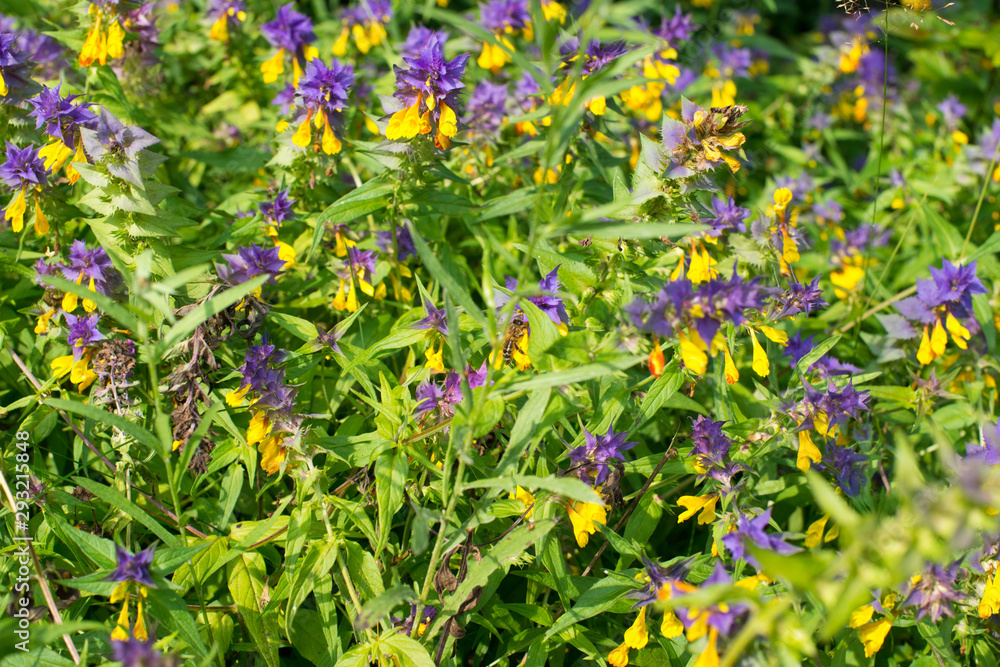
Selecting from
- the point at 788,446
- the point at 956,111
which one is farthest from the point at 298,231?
the point at 956,111

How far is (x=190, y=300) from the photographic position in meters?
2.15

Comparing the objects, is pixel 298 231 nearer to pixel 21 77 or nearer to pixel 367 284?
pixel 367 284

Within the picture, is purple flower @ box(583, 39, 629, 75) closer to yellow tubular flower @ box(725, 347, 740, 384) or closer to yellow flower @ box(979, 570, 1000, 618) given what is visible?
yellow tubular flower @ box(725, 347, 740, 384)

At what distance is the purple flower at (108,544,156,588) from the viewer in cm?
147

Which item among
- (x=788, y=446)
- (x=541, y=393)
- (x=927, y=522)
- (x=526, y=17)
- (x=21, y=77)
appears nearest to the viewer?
(x=927, y=522)

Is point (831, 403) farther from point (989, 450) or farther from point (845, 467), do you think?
point (989, 450)

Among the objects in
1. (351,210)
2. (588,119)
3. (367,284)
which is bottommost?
(367,284)

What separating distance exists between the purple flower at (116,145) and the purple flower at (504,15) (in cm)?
175

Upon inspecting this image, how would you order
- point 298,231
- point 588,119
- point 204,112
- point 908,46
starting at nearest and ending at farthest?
point 588,119, point 298,231, point 204,112, point 908,46

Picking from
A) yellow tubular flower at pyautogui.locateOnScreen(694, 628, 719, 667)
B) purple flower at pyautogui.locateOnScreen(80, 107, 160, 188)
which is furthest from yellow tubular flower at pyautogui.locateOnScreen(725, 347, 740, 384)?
purple flower at pyautogui.locateOnScreen(80, 107, 160, 188)

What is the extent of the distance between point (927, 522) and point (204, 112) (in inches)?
143

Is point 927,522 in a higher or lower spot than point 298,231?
higher

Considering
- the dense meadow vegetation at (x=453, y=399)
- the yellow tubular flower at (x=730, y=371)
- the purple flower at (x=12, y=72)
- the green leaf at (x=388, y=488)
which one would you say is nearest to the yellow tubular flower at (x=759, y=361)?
the dense meadow vegetation at (x=453, y=399)

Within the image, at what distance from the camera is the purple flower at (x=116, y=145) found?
1906mm
